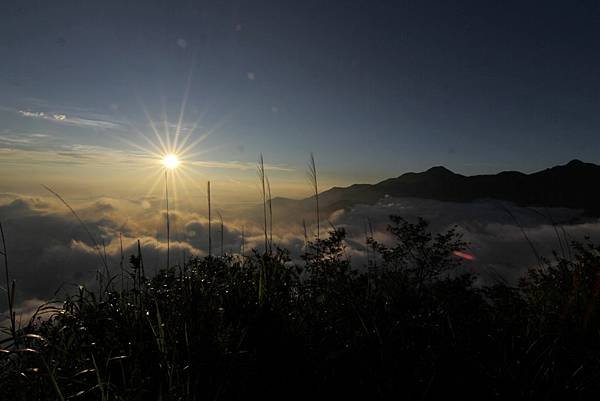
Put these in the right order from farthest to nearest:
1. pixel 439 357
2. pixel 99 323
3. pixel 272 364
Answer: pixel 99 323
pixel 272 364
pixel 439 357

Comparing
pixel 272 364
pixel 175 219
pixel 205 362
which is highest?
pixel 175 219

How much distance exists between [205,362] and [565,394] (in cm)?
246

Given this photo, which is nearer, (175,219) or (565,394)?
(565,394)

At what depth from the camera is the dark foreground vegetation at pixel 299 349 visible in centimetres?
234

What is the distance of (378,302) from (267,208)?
2.90 metres

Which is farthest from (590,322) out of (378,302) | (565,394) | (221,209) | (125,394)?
(221,209)

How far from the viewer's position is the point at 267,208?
6031 millimetres

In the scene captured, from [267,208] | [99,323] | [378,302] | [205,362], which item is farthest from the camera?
[267,208]

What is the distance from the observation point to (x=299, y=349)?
9.96ft

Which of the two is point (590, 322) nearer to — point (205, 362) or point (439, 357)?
point (439, 357)

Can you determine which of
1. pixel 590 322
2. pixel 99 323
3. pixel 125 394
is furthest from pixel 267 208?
pixel 590 322

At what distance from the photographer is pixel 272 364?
2.90m

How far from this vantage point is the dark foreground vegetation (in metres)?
2.34

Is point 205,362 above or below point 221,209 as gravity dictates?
below
